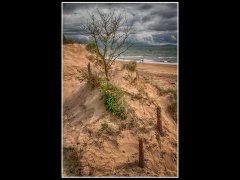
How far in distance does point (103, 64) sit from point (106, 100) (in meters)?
1.37

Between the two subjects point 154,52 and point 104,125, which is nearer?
point 104,125

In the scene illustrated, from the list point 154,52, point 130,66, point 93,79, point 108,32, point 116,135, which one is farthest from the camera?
point 154,52

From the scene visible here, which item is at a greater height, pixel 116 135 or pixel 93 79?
pixel 93 79

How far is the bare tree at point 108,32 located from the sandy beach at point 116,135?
3.37 ft

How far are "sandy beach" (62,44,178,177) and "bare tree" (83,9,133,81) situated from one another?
1026mm

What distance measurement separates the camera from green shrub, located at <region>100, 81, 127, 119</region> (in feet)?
23.9

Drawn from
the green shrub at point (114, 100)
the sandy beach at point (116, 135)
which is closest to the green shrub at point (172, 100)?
the sandy beach at point (116, 135)

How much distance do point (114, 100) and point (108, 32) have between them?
1.70 metres

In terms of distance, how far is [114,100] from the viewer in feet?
24.3

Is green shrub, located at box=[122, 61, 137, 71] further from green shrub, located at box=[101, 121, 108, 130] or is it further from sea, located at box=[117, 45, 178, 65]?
green shrub, located at box=[101, 121, 108, 130]

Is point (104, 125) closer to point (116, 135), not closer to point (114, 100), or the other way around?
point (116, 135)

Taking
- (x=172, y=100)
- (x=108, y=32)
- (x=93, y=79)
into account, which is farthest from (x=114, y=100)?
(x=172, y=100)

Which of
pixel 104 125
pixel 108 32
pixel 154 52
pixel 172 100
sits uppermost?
pixel 108 32
